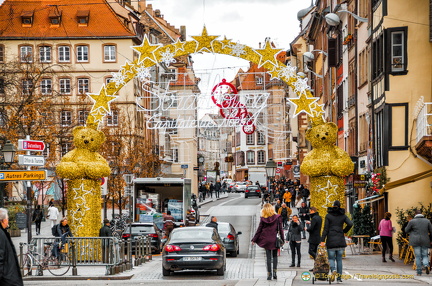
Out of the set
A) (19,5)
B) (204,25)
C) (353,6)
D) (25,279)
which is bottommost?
(25,279)

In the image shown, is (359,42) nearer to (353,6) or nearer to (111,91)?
(353,6)

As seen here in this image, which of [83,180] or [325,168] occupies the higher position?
[325,168]

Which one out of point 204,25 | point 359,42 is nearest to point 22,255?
point 204,25

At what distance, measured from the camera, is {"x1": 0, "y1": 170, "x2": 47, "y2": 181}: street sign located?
22.8m

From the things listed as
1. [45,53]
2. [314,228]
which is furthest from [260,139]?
[314,228]

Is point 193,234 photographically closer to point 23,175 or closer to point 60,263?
point 60,263

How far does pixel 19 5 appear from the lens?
83500 mm

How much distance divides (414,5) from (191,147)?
76435 mm

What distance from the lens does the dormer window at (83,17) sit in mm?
83938

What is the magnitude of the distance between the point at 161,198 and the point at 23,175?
77.9ft

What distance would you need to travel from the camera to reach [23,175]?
23.0 meters

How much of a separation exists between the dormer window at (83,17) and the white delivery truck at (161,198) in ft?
130

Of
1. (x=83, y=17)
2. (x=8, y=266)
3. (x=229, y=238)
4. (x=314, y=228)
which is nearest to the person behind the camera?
(x=8, y=266)

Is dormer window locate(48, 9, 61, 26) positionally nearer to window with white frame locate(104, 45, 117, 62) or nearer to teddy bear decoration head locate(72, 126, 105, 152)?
window with white frame locate(104, 45, 117, 62)
